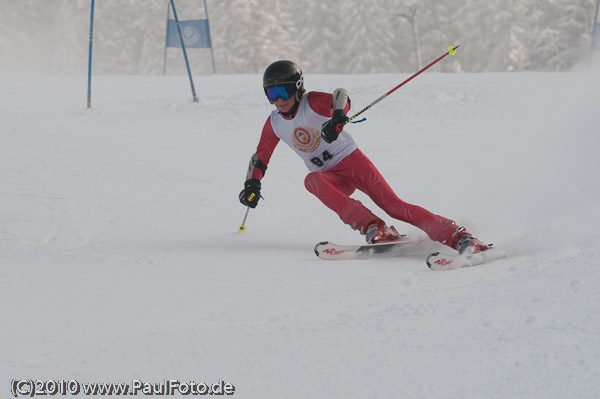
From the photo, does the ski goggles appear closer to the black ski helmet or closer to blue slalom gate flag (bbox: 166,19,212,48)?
the black ski helmet

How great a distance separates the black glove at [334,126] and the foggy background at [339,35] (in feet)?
79.4

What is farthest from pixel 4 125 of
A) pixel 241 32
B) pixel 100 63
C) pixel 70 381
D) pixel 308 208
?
pixel 100 63

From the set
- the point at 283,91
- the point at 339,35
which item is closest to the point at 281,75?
the point at 283,91

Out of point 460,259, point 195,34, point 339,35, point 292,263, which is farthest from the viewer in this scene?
point 339,35

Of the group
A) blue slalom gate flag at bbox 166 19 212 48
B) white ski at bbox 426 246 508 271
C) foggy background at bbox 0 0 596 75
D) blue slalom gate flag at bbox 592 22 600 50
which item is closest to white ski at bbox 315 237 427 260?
white ski at bbox 426 246 508 271

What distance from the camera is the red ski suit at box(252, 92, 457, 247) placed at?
3701mm

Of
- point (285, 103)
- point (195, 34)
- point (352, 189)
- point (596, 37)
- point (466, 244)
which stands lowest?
A: point (466, 244)

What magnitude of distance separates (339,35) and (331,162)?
2980 centimetres

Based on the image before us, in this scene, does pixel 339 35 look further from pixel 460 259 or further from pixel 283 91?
pixel 460 259

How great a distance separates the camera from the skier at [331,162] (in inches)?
149

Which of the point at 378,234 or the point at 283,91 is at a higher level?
the point at 283,91

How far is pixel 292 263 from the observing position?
149 inches

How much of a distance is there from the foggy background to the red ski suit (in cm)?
2384

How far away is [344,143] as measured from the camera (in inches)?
167
